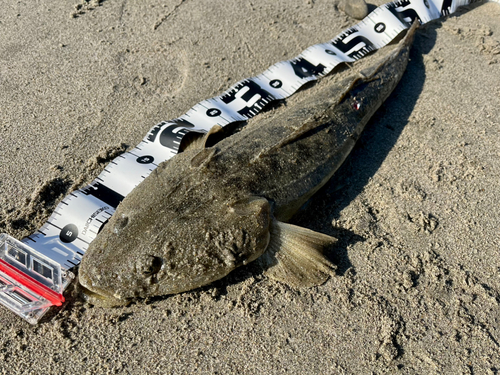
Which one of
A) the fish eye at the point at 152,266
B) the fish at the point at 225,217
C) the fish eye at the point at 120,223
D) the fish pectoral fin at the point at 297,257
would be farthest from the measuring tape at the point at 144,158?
the fish pectoral fin at the point at 297,257

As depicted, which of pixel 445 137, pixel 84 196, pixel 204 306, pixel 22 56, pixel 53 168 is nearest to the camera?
pixel 204 306

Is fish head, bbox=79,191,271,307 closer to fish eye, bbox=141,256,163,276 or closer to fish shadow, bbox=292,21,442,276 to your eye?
fish eye, bbox=141,256,163,276

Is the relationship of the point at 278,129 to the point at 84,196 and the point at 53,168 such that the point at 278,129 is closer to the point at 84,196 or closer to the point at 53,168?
the point at 84,196

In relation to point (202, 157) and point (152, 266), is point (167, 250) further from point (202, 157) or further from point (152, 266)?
point (202, 157)

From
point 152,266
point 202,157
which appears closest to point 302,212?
point 202,157

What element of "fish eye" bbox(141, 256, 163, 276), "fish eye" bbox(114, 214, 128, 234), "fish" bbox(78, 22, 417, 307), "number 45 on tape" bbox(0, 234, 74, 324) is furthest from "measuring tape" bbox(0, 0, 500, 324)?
"fish eye" bbox(141, 256, 163, 276)

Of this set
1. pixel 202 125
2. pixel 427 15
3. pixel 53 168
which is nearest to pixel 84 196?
pixel 53 168
